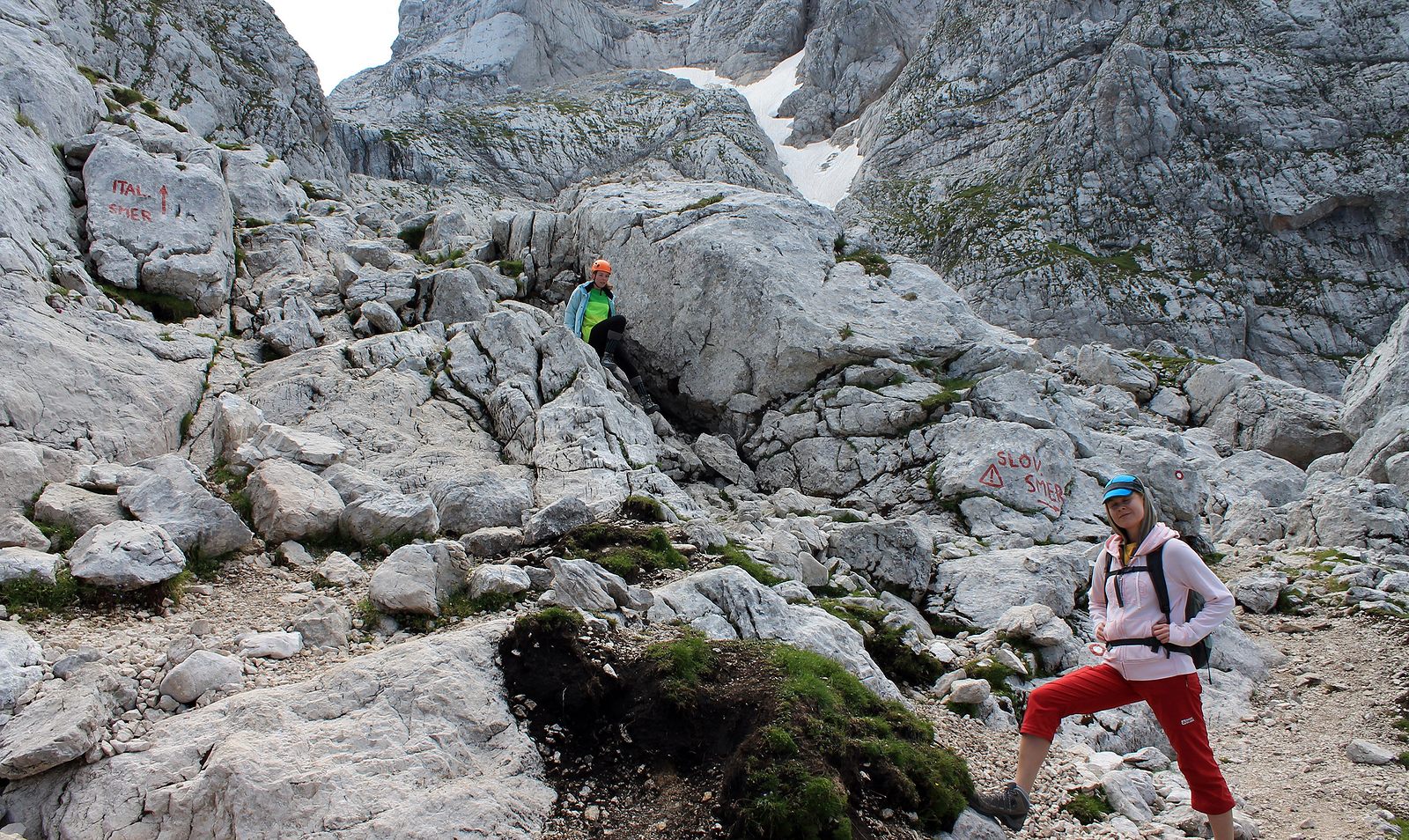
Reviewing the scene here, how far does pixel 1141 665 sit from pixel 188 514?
405 inches

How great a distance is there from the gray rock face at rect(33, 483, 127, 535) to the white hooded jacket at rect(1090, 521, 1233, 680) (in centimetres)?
1059

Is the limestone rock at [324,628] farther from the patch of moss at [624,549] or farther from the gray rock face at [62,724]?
the patch of moss at [624,549]

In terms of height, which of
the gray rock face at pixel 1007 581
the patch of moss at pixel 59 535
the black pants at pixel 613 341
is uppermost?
the black pants at pixel 613 341

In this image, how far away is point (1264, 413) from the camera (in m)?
28.9

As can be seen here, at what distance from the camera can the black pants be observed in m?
18.2

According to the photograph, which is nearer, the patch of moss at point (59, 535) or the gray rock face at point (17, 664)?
the gray rock face at point (17, 664)

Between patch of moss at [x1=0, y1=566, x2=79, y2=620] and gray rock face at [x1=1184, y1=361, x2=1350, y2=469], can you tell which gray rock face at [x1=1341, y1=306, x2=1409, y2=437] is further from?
patch of moss at [x1=0, y1=566, x2=79, y2=620]

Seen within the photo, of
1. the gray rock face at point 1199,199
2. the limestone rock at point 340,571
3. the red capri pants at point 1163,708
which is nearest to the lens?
the red capri pants at point 1163,708

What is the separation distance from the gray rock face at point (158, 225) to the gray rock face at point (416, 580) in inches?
419

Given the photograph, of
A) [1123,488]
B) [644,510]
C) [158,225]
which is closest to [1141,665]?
[1123,488]

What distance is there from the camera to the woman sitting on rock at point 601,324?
1812 cm

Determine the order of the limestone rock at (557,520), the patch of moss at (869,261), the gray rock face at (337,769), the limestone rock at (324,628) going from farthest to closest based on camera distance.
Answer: the patch of moss at (869,261) < the limestone rock at (557,520) < the limestone rock at (324,628) < the gray rock face at (337,769)

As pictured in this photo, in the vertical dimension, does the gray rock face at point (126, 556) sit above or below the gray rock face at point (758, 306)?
below

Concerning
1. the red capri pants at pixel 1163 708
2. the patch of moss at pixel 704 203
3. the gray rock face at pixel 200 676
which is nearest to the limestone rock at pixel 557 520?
the gray rock face at pixel 200 676
